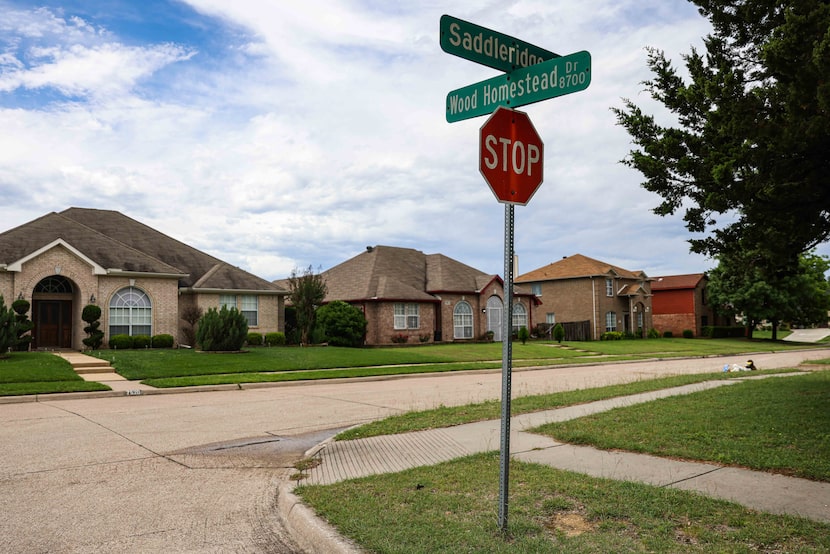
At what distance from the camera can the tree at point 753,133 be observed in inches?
267

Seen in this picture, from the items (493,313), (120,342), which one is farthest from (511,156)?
Answer: (493,313)

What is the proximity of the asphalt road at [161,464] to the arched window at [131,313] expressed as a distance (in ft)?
50.1

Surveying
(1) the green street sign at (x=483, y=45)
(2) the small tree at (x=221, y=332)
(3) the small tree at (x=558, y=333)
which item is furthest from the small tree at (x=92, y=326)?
(3) the small tree at (x=558, y=333)

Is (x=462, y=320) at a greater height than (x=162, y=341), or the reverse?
(x=462, y=320)

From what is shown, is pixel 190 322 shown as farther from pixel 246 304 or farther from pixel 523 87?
pixel 523 87

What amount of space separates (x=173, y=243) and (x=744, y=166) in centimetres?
3331

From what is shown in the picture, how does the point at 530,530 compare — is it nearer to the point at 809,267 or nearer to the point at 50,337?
the point at 50,337

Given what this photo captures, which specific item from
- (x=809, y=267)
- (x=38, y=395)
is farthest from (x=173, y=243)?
(x=809, y=267)

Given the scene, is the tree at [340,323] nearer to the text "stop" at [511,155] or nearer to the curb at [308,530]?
the curb at [308,530]

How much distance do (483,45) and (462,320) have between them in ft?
127

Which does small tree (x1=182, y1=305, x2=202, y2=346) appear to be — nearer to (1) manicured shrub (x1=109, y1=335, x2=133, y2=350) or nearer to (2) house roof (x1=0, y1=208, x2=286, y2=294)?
(2) house roof (x1=0, y1=208, x2=286, y2=294)

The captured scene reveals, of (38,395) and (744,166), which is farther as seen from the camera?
(38,395)

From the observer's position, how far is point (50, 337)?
28922mm

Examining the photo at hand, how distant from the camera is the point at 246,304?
113ft
